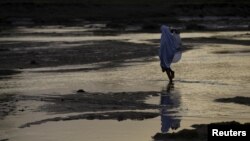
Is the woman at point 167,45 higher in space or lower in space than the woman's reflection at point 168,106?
higher

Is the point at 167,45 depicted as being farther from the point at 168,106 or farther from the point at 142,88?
the point at 168,106

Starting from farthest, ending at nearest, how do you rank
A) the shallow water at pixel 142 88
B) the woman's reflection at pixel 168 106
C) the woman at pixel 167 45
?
the woman at pixel 167 45
the woman's reflection at pixel 168 106
the shallow water at pixel 142 88

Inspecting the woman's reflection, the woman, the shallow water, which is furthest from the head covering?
the woman's reflection

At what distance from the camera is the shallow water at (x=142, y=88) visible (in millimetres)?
11945

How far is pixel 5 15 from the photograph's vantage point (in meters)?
70.1

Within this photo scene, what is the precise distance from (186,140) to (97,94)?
6149 mm

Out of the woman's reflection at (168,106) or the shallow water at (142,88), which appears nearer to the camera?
the shallow water at (142,88)

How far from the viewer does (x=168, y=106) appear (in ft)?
48.1

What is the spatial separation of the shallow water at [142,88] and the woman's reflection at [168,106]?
0.06 ft

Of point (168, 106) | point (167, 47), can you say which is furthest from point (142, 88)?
point (168, 106)

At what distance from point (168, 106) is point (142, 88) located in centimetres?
318

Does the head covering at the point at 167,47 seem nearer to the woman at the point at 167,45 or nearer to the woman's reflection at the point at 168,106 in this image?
the woman at the point at 167,45

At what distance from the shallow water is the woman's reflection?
0.02 metres

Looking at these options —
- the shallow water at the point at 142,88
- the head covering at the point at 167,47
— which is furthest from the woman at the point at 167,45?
the shallow water at the point at 142,88
